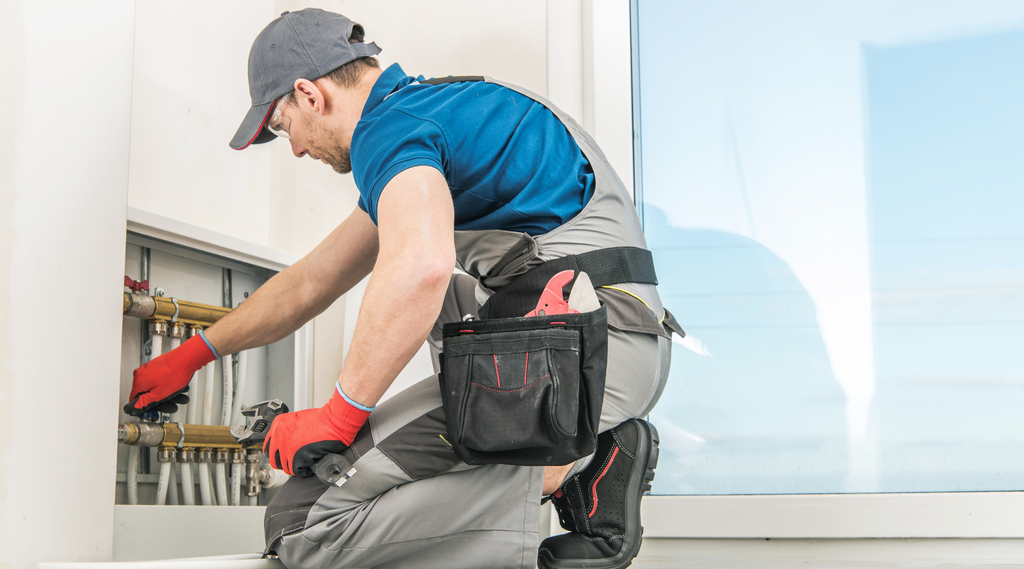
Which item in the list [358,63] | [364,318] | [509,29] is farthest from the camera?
[509,29]

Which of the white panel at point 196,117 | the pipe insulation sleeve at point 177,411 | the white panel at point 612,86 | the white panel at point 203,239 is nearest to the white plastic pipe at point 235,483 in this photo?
the pipe insulation sleeve at point 177,411

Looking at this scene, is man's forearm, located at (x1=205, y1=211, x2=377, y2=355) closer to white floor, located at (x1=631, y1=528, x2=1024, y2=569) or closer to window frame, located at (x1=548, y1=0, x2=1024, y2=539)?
window frame, located at (x1=548, y1=0, x2=1024, y2=539)

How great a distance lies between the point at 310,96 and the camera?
45.4 inches

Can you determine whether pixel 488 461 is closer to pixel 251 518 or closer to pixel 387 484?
pixel 387 484

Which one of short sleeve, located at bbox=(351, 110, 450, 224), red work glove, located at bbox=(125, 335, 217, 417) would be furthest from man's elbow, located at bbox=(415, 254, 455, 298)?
red work glove, located at bbox=(125, 335, 217, 417)

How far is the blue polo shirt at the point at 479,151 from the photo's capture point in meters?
0.99

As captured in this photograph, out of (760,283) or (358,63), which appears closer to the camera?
(358,63)

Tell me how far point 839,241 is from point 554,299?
2.97 feet

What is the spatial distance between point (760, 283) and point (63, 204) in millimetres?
1342

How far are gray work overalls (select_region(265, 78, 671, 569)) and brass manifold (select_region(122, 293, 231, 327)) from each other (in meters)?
0.50

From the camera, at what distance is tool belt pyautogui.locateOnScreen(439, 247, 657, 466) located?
887 millimetres

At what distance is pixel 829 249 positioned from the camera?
5.21 ft

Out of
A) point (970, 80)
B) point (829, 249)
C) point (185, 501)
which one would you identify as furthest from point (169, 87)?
point (970, 80)

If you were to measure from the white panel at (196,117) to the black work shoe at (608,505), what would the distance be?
3.60 ft
